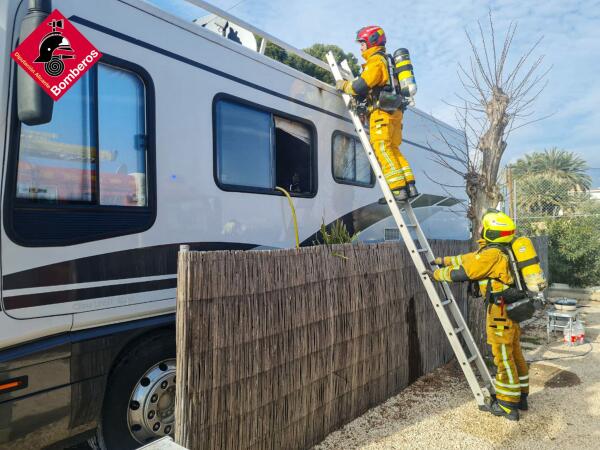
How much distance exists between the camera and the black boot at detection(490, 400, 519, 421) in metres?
3.79

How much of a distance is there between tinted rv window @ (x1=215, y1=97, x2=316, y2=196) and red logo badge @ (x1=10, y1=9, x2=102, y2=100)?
105cm

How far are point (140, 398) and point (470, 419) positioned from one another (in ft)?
8.88

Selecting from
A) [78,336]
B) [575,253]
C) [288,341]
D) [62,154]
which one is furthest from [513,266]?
[575,253]

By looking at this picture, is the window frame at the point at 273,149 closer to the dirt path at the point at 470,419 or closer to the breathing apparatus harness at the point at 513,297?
the breathing apparatus harness at the point at 513,297

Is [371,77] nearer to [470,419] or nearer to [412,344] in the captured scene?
[412,344]

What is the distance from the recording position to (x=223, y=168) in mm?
3523

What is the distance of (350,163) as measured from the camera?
16.5ft

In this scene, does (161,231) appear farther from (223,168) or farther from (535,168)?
(535,168)

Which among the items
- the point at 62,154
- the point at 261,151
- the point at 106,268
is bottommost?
the point at 106,268

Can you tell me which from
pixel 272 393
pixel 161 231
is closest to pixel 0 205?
pixel 161 231

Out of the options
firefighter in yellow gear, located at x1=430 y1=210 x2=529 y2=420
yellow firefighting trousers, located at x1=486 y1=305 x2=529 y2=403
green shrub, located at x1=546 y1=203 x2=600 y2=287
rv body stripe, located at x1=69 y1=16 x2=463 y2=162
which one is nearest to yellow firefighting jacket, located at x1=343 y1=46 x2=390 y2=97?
rv body stripe, located at x1=69 y1=16 x2=463 y2=162

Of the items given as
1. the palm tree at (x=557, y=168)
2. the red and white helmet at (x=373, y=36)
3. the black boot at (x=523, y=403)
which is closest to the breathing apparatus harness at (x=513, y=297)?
the black boot at (x=523, y=403)

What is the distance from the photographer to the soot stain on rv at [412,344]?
178 inches

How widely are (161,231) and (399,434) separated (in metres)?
2.40
